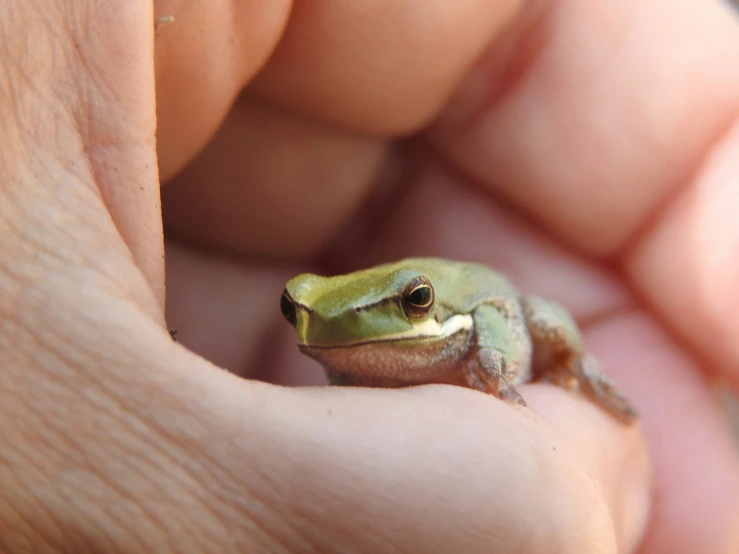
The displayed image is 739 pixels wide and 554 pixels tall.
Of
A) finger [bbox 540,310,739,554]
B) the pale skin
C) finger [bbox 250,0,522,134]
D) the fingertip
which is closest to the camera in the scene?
the pale skin

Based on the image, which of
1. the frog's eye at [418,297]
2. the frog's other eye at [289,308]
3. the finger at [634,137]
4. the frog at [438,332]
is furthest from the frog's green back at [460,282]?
the finger at [634,137]

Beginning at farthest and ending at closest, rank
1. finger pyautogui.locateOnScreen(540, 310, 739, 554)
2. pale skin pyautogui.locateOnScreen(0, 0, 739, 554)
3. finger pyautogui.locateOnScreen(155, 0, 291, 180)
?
finger pyautogui.locateOnScreen(540, 310, 739, 554) < finger pyautogui.locateOnScreen(155, 0, 291, 180) < pale skin pyautogui.locateOnScreen(0, 0, 739, 554)

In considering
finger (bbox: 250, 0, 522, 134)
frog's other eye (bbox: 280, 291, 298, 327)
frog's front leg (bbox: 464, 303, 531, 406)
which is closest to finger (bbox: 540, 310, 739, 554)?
frog's front leg (bbox: 464, 303, 531, 406)

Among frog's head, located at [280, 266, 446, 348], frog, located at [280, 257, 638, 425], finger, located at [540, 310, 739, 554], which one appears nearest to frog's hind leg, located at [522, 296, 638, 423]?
frog, located at [280, 257, 638, 425]

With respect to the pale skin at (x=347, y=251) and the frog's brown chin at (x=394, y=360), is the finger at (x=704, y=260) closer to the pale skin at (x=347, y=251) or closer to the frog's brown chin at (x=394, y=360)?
the pale skin at (x=347, y=251)

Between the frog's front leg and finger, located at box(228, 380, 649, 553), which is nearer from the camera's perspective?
finger, located at box(228, 380, 649, 553)

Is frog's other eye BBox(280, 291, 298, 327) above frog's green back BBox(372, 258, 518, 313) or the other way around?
the other way around

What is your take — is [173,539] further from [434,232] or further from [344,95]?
[434,232]

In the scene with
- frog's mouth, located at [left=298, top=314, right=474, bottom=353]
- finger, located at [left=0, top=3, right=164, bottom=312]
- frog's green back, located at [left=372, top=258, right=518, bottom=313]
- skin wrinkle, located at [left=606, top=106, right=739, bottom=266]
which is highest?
skin wrinkle, located at [left=606, top=106, right=739, bottom=266]

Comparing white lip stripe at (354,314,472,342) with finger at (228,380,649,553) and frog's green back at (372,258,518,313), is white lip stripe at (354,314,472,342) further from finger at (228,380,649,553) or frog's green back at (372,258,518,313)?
finger at (228,380,649,553)
